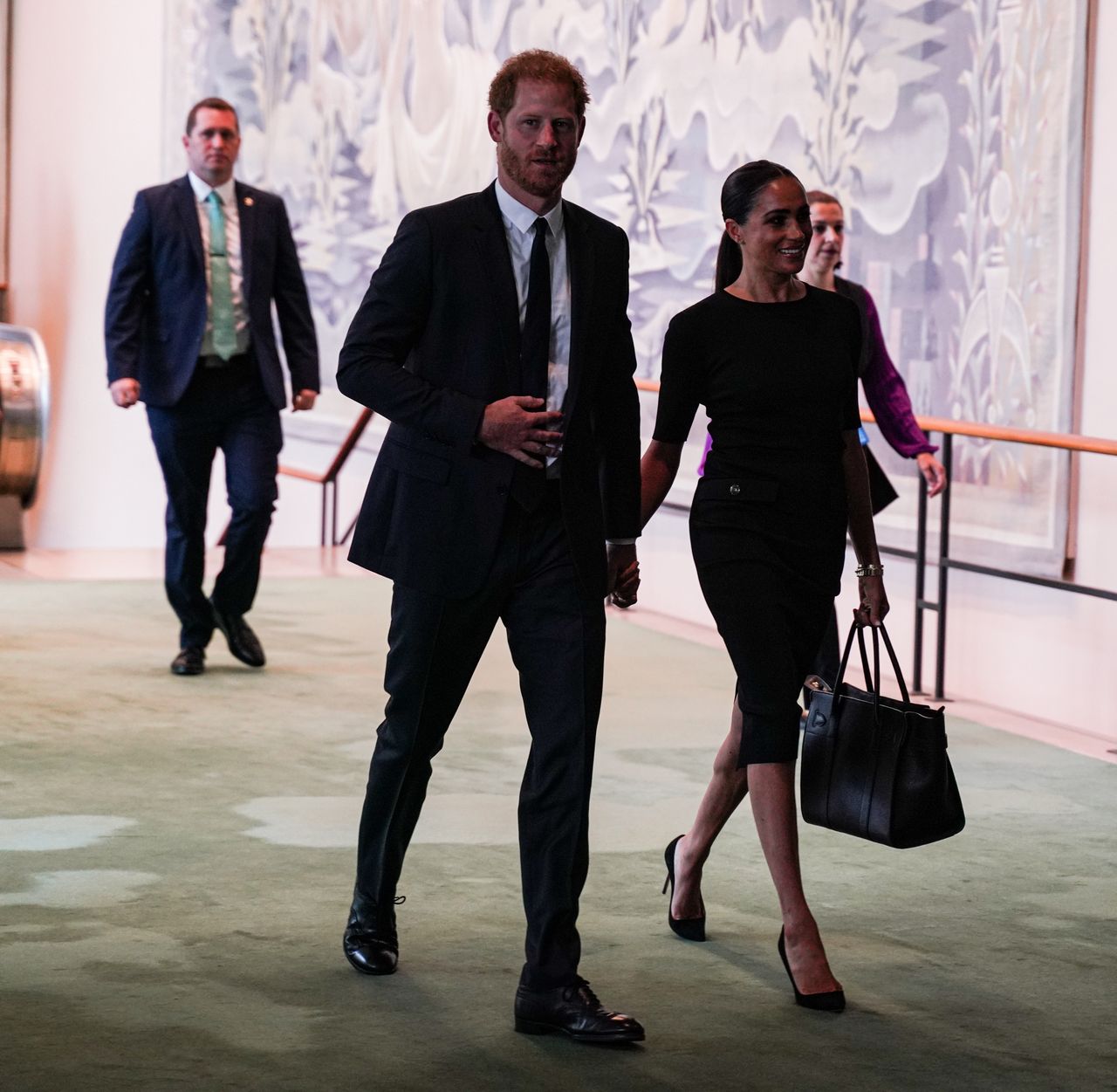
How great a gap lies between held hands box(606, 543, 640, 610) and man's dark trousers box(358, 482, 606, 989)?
86mm

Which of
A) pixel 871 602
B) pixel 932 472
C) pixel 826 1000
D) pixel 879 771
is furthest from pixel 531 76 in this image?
pixel 932 472

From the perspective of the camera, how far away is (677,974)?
3344 mm

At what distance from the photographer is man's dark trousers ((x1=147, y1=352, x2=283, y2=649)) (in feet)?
19.8

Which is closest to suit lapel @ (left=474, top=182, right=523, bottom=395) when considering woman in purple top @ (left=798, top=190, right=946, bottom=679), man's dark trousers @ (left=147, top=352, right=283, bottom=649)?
woman in purple top @ (left=798, top=190, right=946, bottom=679)

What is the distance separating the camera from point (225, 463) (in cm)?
605

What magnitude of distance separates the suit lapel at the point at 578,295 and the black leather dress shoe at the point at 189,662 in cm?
344

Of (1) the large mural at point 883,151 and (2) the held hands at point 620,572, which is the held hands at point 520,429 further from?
(1) the large mural at point 883,151

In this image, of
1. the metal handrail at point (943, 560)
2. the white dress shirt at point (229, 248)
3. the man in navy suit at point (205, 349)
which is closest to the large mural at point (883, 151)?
the metal handrail at point (943, 560)

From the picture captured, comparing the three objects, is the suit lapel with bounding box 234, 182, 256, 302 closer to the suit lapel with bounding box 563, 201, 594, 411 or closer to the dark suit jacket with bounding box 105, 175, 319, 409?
the dark suit jacket with bounding box 105, 175, 319, 409

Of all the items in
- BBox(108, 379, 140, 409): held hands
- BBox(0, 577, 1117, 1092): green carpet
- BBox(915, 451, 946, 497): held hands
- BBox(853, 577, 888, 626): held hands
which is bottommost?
BBox(0, 577, 1117, 1092): green carpet

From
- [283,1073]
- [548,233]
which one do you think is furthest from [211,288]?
[283,1073]

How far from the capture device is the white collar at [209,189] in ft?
20.3

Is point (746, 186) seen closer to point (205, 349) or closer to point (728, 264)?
point (728, 264)

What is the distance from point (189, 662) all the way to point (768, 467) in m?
3.30
